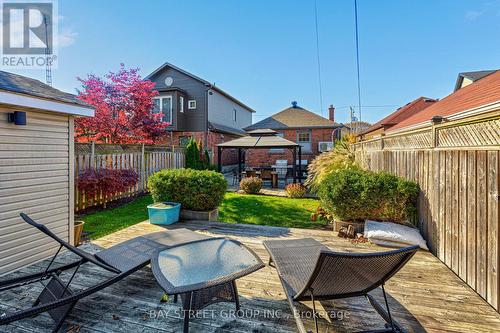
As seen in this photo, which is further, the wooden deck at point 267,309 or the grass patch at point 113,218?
the grass patch at point 113,218

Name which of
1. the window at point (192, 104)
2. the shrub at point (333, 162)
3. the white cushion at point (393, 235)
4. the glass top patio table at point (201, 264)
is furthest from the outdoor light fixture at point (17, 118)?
the window at point (192, 104)

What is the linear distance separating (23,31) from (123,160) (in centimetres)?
437

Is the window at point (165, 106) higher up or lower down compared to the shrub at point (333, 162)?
higher up

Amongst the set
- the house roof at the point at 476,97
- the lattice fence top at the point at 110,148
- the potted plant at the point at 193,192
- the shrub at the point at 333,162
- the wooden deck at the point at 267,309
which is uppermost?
the house roof at the point at 476,97

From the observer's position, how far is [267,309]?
243 cm

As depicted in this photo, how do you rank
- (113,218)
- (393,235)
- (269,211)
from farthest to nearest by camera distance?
(269,211)
(113,218)
(393,235)

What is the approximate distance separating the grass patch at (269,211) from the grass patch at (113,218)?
88.7 inches

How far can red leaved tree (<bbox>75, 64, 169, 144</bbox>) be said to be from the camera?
12.3 meters

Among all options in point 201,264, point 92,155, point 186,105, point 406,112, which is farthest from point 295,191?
point 406,112

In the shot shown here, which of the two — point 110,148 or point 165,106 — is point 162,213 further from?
point 165,106

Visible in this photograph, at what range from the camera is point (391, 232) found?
161 inches

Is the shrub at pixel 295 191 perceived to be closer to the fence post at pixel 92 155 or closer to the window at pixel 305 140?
the fence post at pixel 92 155

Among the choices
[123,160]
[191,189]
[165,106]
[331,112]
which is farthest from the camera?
→ [331,112]

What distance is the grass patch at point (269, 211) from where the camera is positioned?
6203 millimetres
